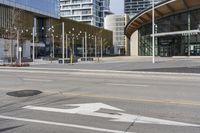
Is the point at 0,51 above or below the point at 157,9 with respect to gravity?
below

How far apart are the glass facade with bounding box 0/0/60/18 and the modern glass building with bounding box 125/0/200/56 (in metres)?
37.6

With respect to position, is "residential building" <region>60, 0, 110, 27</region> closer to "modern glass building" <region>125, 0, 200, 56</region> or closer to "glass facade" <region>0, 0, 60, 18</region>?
"glass facade" <region>0, 0, 60, 18</region>

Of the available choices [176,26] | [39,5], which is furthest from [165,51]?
[39,5]

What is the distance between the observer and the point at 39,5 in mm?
113000

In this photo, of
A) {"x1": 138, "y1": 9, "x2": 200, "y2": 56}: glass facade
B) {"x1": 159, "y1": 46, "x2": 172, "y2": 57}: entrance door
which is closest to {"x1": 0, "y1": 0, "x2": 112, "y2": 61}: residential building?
{"x1": 159, "y1": 46, "x2": 172, "y2": 57}: entrance door

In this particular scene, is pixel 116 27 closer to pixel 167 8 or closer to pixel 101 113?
pixel 167 8

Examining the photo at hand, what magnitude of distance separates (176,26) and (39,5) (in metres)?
57.2

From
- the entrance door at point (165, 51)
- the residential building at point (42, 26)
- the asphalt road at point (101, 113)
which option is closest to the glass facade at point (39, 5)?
the residential building at point (42, 26)

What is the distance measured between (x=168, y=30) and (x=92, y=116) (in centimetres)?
6154

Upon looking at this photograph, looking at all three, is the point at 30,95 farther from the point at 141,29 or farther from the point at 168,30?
the point at 141,29

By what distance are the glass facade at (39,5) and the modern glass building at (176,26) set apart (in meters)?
37.6

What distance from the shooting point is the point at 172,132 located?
7848 millimetres

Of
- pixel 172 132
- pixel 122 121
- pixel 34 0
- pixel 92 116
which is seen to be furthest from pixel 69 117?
pixel 34 0

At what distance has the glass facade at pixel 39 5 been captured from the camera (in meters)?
100
